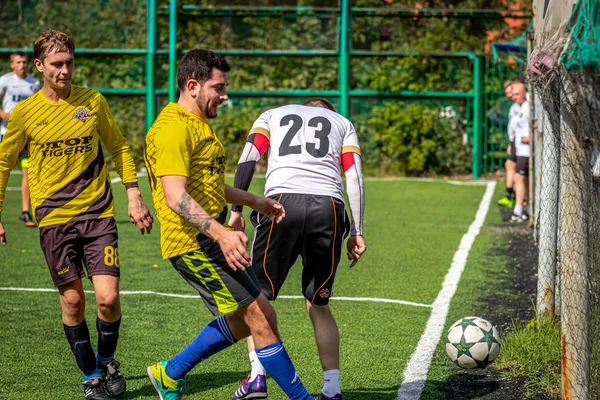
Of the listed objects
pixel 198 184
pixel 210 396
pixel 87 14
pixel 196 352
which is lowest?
pixel 210 396

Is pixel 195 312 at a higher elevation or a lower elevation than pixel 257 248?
lower

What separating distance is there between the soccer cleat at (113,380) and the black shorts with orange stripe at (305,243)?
106cm

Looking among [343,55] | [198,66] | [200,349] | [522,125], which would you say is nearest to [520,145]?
[522,125]

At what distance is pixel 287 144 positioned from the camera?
5.51 meters

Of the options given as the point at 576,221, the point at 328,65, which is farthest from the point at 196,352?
the point at 328,65

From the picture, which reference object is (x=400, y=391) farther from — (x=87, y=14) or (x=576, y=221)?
(x=87, y=14)

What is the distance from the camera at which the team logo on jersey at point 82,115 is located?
5.53m

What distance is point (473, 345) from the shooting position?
584cm

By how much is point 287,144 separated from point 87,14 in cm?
1668

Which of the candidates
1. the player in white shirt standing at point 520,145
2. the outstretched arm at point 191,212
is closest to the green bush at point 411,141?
the player in white shirt standing at point 520,145

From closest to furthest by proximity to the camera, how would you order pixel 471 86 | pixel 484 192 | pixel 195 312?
pixel 195 312 → pixel 484 192 → pixel 471 86

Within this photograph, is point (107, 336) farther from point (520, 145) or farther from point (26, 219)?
point (520, 145)

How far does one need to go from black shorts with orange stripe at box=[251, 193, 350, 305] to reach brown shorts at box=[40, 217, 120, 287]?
0.87 meters

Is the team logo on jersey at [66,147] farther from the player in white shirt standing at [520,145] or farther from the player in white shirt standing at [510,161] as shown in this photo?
the player in white shirt standing at [510,161]
